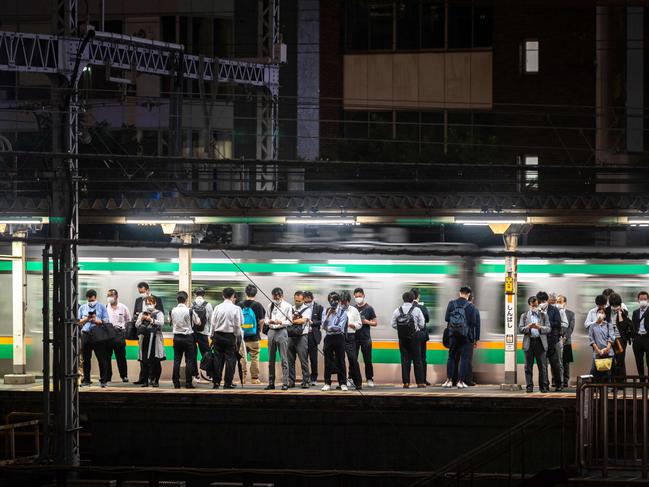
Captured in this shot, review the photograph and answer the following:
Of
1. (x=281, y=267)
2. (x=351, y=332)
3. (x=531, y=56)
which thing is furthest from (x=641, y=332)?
(x=531, y=56)

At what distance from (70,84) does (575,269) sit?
9.05 meters

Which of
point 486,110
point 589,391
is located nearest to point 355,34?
point 486,110

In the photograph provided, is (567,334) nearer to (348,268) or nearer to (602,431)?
(348,268)

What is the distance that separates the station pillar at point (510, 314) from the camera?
20.0 metres

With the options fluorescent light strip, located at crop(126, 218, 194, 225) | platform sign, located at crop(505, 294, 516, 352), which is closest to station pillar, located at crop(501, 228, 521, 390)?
platform sign, located at crop(505, 294, 516, 352)

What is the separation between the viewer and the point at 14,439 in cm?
1791

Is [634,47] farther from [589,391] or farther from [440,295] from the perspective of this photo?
[589,391]

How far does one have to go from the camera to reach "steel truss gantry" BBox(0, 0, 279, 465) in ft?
48.7

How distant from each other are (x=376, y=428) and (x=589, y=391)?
23.0 feet

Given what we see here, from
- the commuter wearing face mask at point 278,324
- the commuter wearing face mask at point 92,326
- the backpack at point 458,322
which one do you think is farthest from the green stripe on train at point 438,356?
the commuter wearing face mask at point 278,324

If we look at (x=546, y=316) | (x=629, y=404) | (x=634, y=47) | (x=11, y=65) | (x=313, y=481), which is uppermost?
(x=634, y=47)

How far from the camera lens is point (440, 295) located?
20484 mm

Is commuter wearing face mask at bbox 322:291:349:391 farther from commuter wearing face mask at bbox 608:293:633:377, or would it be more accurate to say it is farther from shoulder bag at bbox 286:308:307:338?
commuter wearing face mask at bbox 608:293:633:377

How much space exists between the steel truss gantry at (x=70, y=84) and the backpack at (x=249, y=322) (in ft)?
14.1
